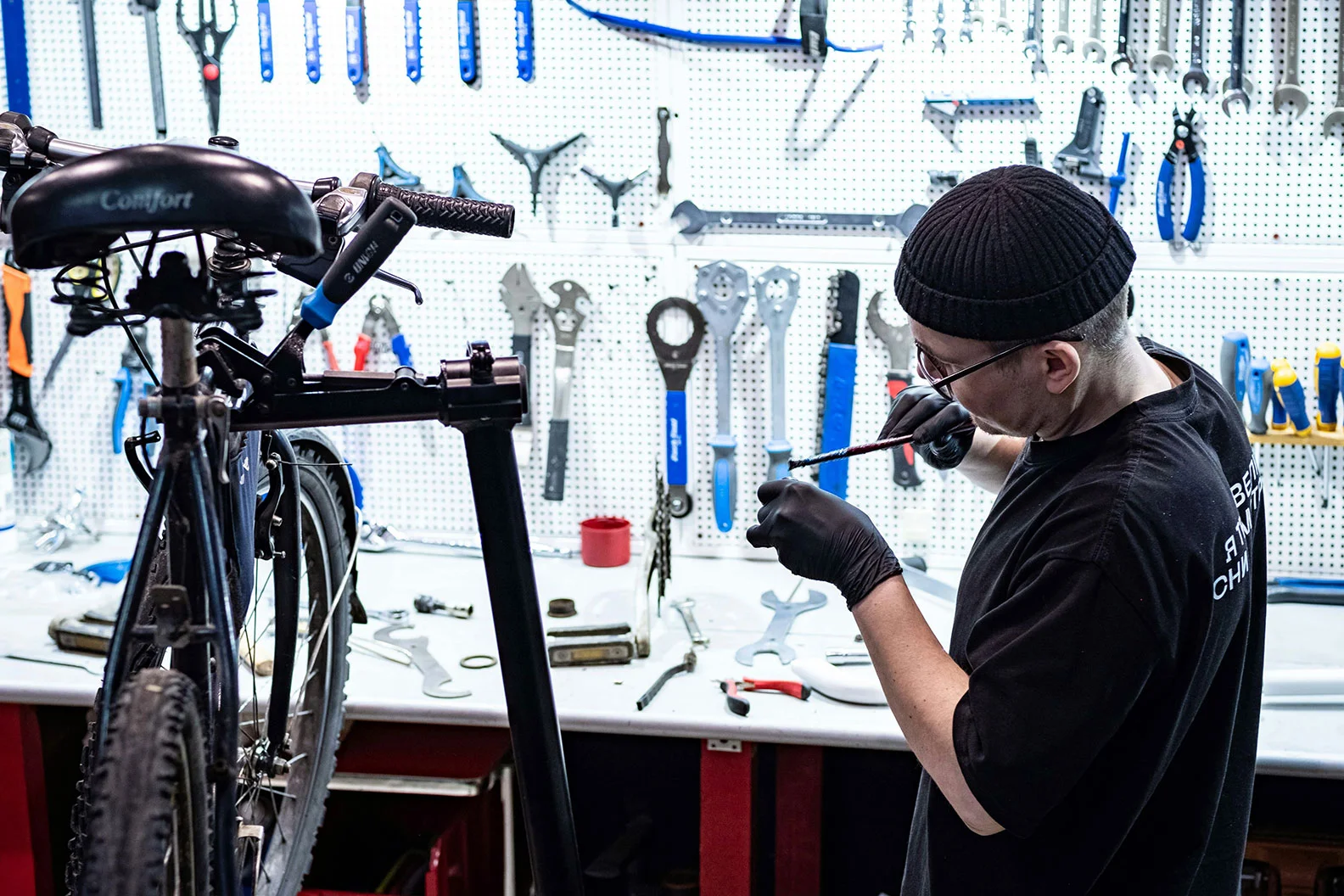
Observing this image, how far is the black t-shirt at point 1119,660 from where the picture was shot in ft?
3.22

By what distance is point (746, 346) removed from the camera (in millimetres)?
2332

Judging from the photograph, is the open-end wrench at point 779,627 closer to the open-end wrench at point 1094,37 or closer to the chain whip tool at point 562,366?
the chain whip tool at point 562,366

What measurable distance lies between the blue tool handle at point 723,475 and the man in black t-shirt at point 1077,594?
109cm

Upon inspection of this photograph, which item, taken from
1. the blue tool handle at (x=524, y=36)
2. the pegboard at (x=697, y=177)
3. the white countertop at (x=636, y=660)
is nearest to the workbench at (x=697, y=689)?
the white countertop at (x=636, y=660)

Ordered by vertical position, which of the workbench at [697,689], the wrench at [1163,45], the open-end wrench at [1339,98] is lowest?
the workbench at [697,689]

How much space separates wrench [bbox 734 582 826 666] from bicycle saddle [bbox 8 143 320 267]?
1227 millimetres

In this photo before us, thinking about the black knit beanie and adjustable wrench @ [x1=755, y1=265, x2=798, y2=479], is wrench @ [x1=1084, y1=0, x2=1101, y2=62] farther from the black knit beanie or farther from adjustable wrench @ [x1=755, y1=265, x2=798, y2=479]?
the black knit beanie

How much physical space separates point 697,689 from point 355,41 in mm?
1396

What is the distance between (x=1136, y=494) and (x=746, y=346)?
1.37m

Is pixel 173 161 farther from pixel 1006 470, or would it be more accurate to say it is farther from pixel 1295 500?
pixel 1295 500

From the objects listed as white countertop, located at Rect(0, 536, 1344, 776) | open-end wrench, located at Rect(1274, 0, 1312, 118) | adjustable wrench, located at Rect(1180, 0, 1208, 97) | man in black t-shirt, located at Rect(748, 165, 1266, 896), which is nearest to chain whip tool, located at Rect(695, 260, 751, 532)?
white countertop, located at Rect(0, 536, 1344, 776)

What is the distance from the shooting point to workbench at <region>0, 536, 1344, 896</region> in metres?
1.67

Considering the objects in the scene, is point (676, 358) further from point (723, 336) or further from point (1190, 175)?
point (1190, 175)

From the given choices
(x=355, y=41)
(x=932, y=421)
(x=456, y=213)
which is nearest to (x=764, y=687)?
(x=932, y=421)
